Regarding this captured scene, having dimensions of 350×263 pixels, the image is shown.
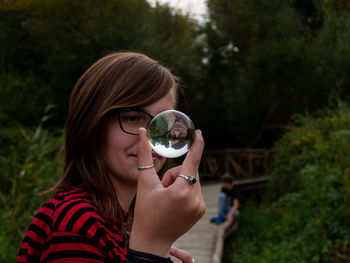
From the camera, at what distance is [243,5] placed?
496 inches

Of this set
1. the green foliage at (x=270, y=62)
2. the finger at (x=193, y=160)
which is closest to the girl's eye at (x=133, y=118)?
the finger at (x=193, y=160)

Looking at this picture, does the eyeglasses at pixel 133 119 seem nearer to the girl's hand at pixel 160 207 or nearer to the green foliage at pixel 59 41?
the girl's hand at pixel 160 207

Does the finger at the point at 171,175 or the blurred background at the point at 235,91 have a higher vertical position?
the blurred background at the point at 235,91

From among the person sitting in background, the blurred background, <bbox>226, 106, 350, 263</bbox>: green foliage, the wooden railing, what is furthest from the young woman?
the wooden railing

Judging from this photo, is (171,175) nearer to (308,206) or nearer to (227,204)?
(308,206)

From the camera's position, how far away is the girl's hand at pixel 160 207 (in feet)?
2.75

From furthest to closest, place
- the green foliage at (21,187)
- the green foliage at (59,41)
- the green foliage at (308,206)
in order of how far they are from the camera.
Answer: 1. the green foliage at (59,41)
2. the green foliage at (308,206)
3. the green foliage at (21,187)

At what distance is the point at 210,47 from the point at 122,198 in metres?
15.0

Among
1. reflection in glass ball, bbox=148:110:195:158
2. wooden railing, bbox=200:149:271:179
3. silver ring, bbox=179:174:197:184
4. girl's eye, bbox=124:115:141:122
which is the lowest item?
silver ring, bbox=179:174:197:184

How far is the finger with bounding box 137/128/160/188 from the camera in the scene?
2.80ft

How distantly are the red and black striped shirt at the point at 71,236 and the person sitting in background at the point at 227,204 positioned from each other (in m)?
6.23

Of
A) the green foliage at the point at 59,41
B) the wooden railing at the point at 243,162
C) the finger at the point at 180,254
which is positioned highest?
the green foliage at the point at 59,41

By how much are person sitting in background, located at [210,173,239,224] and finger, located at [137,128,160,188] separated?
631 cm

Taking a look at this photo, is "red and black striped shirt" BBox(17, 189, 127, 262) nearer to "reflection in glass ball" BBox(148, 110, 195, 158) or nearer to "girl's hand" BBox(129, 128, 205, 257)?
"girl's hand" BBox(129, 128, 205, 257)
